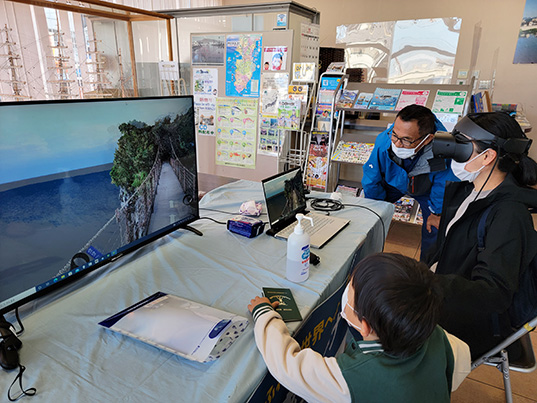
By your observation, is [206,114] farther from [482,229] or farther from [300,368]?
[300,368]

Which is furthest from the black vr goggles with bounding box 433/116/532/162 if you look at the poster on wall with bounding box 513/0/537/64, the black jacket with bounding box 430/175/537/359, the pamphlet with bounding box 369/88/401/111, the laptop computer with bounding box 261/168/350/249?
the poster on wall with bounding box 513/0/537/64

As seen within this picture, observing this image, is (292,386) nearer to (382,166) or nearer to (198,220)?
(198,220)

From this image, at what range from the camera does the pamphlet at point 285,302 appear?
0.93 meters

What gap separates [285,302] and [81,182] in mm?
666

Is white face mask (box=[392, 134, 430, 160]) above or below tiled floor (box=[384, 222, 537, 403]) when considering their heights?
above

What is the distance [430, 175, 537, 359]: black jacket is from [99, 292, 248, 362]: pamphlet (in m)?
0.68

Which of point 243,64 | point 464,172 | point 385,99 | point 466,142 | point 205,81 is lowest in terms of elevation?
point 464,172

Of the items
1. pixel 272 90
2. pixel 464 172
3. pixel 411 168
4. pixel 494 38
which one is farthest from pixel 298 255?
pixel 494 38

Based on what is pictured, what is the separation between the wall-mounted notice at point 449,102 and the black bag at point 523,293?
7.17ft

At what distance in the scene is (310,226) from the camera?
4.96ft

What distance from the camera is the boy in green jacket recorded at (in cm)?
69

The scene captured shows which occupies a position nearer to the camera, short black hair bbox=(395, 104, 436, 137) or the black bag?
the black bag

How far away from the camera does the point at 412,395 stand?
0.69 metres

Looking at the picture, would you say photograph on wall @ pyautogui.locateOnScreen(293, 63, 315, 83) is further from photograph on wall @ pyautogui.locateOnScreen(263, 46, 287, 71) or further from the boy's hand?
the boy's hand
